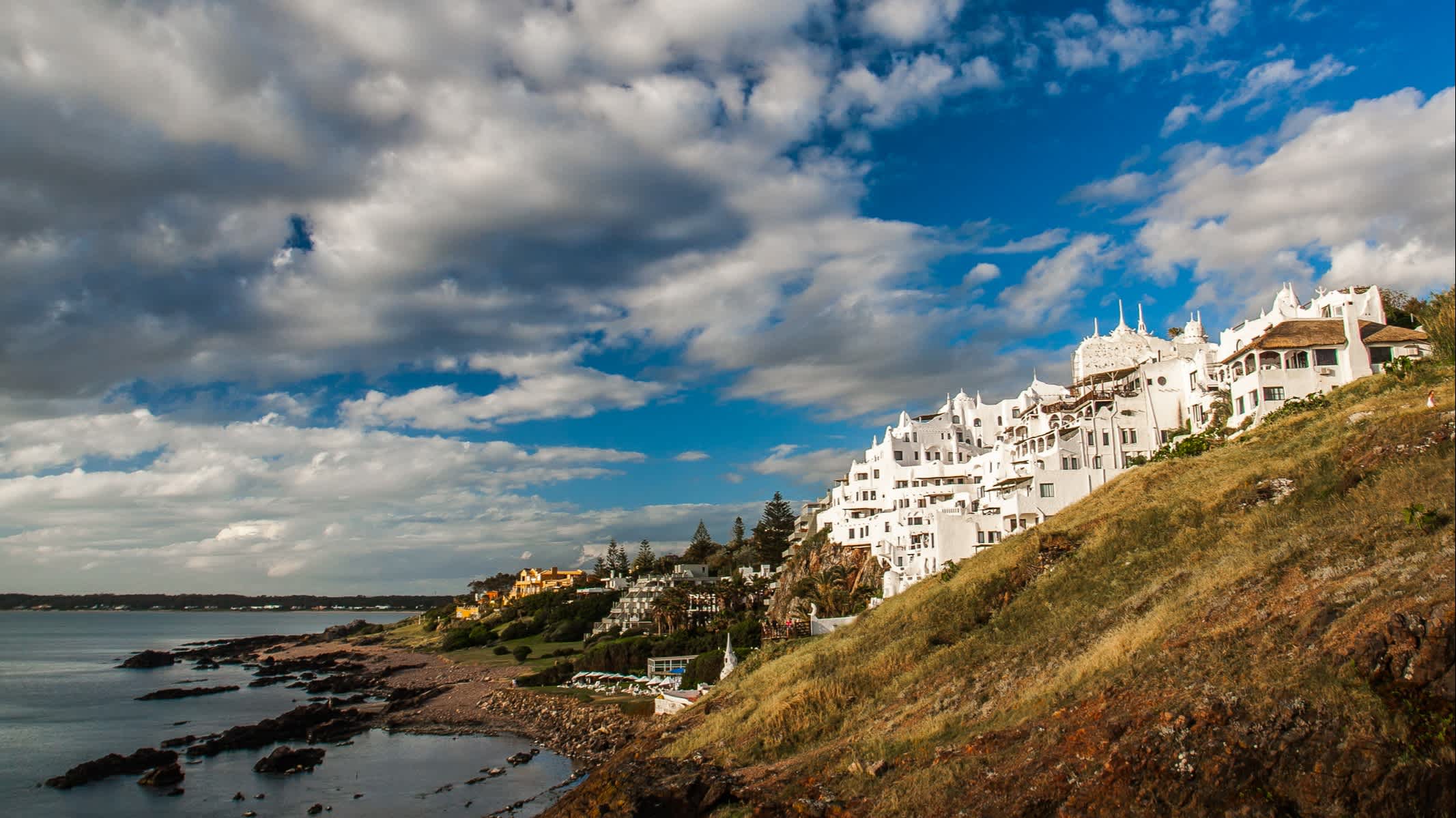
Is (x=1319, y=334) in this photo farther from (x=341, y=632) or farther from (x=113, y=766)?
(x=341, y=632)

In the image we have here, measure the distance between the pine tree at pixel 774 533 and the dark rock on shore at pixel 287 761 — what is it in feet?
200

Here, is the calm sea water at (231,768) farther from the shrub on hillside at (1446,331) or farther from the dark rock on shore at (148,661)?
the shrub on hillside at (1446,331)

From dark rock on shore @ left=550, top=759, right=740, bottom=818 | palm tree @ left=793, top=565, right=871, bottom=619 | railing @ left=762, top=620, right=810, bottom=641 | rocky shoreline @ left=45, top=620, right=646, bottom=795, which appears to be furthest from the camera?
palm tree @ left=793, top=565, right=871, bottom=619

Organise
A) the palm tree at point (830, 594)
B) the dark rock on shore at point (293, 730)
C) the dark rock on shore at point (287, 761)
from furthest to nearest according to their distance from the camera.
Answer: the palm tree at point (830, 594)
the dark rock on shore at point (293, 730)
the dark rock on shore at point (287, 761)

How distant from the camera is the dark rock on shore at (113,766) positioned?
4488 cm

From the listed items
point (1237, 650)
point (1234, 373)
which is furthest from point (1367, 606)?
point (1234, 373)

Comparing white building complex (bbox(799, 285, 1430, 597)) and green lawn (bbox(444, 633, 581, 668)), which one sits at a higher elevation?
white building complex (bbox(799, 285, 1430, 597))

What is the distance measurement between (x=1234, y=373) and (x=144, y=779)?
65.4m

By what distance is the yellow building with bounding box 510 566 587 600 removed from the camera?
6181 inches

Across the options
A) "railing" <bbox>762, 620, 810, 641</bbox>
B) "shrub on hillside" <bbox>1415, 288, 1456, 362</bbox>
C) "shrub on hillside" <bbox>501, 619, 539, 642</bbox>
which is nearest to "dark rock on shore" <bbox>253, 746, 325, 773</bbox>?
"railing" <bbox>762, 620, 810, 641</bbox>

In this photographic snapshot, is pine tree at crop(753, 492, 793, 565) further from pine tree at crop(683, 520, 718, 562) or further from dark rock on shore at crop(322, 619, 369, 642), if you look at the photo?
dark rock on shore at crop(322, 619, 369, 642)

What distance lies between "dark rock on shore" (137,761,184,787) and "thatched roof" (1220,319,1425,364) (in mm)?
63949

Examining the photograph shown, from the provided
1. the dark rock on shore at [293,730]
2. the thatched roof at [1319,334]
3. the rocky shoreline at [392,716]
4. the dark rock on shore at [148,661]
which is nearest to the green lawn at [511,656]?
the rocky shoreline at [392,716]

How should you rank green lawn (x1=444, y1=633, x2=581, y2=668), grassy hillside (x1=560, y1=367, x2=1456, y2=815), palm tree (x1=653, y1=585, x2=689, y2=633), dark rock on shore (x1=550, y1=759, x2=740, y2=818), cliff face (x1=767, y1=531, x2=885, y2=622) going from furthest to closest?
green lawn (x1=444, y1=633, x2=581, y2=668) < palm tree (x1=653, y1=585, x2=689, y2=633) < cliff face (x1=767, y1=531, x2=885, y2=622) < dark rock on shore (x1=550, y1=759, x2=740, y2=818) < grassy hillside (x1=560, y1=367, x2=1456, y2=815)
